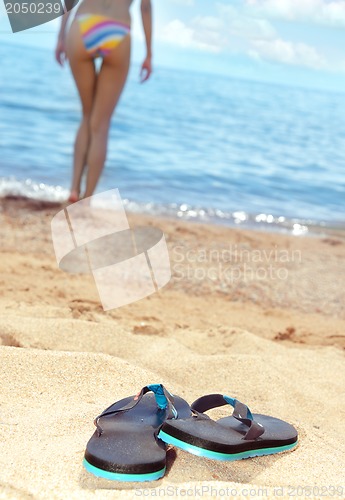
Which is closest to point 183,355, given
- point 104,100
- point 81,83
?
point 104,100

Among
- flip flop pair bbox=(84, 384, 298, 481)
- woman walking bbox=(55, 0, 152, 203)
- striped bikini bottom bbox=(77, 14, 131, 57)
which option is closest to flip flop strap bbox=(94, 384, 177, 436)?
flip flop pair bbox=(84, 384, 298, 481)

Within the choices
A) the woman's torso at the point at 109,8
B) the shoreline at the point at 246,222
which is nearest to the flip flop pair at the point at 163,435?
the woman's torso at the point at 109,8

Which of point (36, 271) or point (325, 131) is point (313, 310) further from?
Result: point (325, 131)

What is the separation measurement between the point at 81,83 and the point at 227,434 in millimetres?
3021

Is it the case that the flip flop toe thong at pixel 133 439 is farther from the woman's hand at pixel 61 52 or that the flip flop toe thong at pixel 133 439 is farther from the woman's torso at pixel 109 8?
the woman's hand at pixel 61 52

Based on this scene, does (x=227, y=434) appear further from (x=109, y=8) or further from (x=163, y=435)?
(x=109, y=8)

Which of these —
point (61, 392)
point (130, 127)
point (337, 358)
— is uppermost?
point (61, 392)

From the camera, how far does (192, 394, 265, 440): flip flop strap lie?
5.74ft

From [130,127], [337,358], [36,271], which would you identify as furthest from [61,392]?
[130,127]

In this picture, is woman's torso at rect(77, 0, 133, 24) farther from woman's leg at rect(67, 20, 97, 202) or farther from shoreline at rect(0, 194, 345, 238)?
shoreline at rect(0, 194, 345, 238)

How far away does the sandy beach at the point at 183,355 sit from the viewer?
1.60 meters

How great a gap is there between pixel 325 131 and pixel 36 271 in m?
12.9

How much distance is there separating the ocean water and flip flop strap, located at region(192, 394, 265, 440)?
12.3 ft

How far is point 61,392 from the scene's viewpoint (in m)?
2.10
